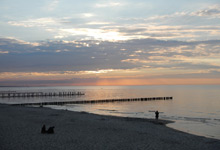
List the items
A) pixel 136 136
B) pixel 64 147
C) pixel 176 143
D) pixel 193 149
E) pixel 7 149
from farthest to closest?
pixel 136 136 → pixel 176 143 → pixel 193 149 → pixel 64 147 → pixel 7 149

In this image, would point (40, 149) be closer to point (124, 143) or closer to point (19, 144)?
point (19, 144)

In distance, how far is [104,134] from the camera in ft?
61.0

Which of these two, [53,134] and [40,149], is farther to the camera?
[53,134]

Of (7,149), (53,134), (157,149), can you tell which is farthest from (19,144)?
(157,149)

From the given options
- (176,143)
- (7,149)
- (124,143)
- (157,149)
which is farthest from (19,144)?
(176,143)

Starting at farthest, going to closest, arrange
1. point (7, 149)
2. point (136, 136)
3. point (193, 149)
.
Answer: point (136, 136), point (193, 149), point (7, 149)

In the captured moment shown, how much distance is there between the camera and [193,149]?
15250 millimetres

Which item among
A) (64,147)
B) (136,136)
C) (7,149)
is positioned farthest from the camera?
(136,136)

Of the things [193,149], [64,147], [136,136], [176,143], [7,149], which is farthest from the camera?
[136,136]

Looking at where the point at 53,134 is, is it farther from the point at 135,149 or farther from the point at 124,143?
the point at 135,149

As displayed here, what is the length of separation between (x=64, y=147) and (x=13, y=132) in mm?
5726

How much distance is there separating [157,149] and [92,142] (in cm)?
422

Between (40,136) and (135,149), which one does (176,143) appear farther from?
(40,136)

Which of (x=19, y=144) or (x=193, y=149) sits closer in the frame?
(x=19, y=144)
